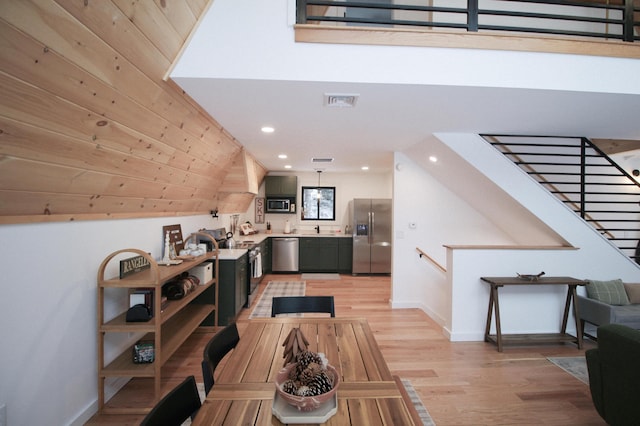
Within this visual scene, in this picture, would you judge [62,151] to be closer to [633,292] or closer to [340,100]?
[340,100]

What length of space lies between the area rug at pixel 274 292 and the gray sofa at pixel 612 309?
381 cm

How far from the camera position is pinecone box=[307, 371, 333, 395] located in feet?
3.53

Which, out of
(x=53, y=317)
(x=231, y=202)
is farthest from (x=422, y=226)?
(x=53, y=317)

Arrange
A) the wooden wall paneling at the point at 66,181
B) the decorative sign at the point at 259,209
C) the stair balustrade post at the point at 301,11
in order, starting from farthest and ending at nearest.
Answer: the decorative sign at the point at 259,209 < the stair balustrade post at the point at 301,11 < the wooden wall paneling at the point at 66,181

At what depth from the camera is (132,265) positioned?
7.64ft

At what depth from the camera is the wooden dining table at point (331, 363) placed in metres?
1.06

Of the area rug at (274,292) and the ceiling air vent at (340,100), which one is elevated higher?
the ceiling air vent at (340,100)

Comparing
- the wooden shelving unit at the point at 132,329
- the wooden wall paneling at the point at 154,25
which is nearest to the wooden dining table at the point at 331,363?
the wooden shelving unit at the point at 132,329

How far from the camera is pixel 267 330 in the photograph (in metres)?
1.82

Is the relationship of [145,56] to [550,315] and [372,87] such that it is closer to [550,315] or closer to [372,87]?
[372,87]

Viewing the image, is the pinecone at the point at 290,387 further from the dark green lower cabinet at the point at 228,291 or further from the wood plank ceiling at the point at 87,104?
the dark green lower cabinet at the point at 228,291

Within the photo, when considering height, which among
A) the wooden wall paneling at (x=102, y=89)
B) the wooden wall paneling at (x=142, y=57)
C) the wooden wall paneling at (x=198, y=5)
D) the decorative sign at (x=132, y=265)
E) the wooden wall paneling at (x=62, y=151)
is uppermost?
the wooden wall paneling at (x=198, y=5)

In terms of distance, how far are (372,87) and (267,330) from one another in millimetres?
1854

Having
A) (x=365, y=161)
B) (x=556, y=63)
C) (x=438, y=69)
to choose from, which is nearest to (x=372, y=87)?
(x=438, y=69)
